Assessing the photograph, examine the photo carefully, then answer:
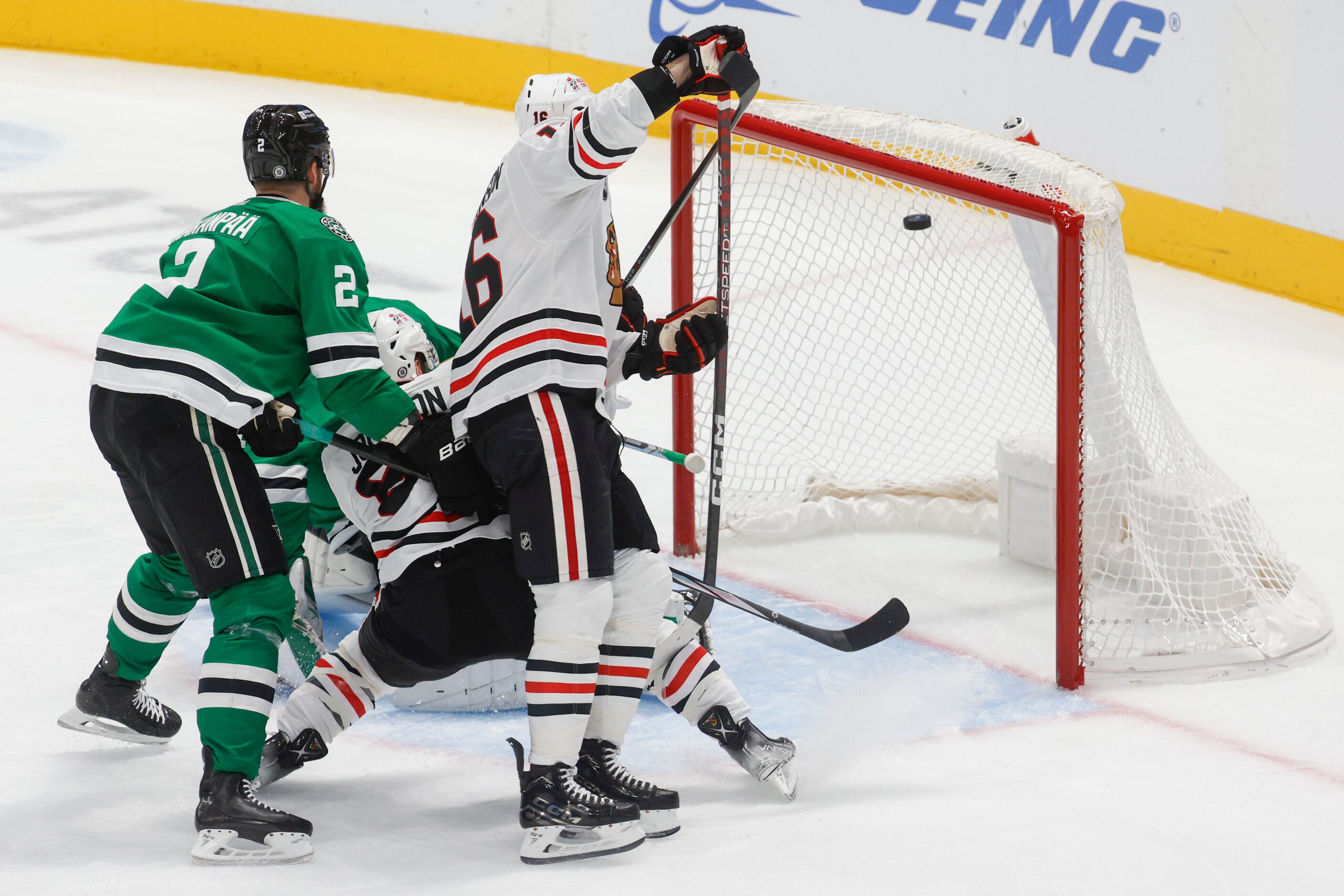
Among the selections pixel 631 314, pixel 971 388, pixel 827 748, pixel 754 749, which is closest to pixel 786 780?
pixel 754 749

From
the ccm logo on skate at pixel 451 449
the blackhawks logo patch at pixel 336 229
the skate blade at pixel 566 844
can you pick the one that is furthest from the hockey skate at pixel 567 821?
the blackhawks logo patch at pixel 336 229

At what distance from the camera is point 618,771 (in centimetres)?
232

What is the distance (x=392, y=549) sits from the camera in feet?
7.87

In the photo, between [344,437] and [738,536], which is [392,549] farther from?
[738,536]

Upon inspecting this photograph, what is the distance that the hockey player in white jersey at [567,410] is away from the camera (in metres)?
2.20

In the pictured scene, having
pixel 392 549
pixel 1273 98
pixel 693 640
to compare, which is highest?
pixel 1273 98

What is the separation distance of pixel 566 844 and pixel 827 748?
59 cm

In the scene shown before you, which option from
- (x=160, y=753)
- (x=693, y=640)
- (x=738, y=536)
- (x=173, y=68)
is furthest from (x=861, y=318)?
(x=173, y=68)

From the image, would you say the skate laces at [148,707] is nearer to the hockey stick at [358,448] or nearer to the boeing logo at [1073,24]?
the hockey stick at [358,448]

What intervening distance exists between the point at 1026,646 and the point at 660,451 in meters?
0.83

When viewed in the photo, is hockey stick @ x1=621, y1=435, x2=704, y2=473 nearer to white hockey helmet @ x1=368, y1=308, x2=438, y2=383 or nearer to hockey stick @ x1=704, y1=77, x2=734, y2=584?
hockey stick @ x1=704, y1=77, x2=734, y2=584

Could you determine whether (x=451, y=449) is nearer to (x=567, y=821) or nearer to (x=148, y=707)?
(x=567, y=821)

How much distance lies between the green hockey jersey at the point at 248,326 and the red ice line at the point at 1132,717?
1229mm

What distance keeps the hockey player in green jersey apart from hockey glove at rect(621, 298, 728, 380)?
14.9 inches
